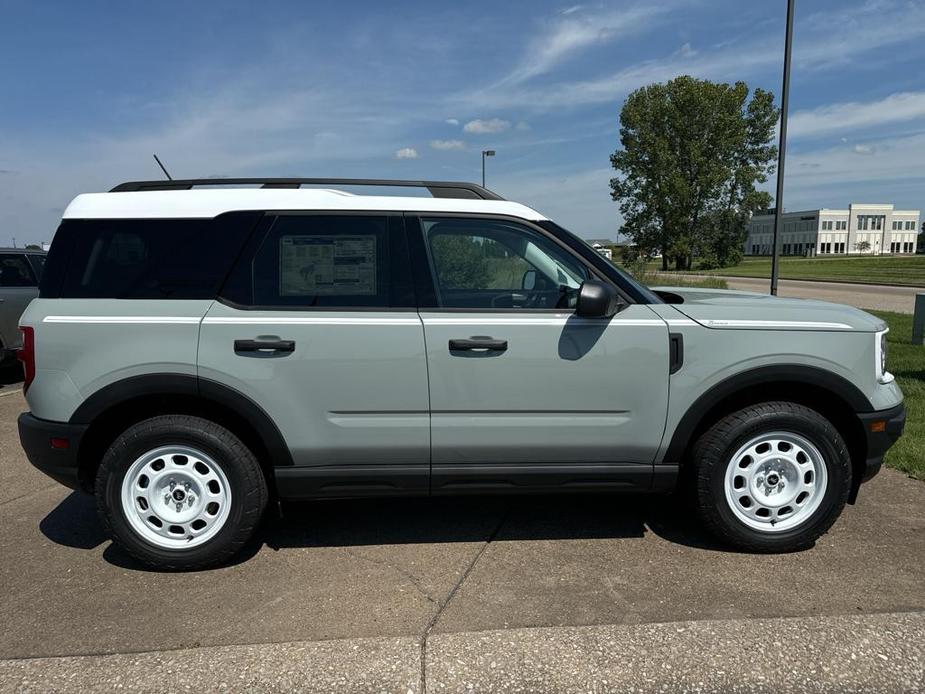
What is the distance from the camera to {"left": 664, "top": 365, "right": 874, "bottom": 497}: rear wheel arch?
3.41 m

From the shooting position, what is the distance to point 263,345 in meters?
3.28

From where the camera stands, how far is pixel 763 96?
49.2 m

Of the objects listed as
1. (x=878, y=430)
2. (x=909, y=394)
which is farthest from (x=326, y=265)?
(x=909, y=394)

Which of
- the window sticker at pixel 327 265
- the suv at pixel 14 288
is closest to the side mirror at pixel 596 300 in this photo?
the window sticker at pixel 327 265

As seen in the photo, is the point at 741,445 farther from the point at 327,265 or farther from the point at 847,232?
the point at 847,232

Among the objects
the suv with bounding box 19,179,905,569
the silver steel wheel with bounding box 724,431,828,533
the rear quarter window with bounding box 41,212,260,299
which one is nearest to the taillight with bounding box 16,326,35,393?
the suv with bounding box 19,179,905,569

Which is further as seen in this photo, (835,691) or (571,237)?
(571,237)

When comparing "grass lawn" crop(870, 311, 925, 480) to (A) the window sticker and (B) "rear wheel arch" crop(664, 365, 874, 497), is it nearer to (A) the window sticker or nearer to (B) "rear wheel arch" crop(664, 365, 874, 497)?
(B) "rear wheel arch" crop(664, 365, 874, 497)

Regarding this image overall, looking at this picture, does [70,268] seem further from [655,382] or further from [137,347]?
[655,382]

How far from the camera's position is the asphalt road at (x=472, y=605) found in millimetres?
2613

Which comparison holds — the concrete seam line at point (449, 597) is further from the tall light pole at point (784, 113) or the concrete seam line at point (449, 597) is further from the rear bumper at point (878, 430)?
the tall light pole at point (784, 113)

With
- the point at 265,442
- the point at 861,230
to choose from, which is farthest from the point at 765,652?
the point at 861,230

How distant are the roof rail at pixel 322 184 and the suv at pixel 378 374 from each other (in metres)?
0.05

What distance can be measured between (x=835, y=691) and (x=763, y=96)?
54945 mm
